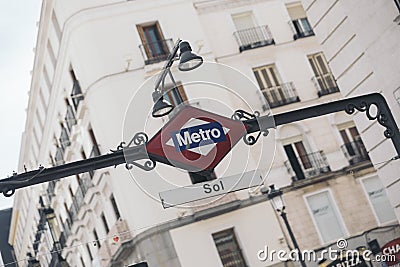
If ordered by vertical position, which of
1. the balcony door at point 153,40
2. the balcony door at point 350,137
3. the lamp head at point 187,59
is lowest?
the lamp head at point 187,59

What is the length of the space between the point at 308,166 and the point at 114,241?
6.15 metres

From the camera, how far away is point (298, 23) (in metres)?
22.9

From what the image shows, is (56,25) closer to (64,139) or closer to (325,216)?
(64,139)

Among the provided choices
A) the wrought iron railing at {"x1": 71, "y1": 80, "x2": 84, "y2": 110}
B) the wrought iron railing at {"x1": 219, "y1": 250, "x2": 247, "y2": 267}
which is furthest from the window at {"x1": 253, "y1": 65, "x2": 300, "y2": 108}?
the wrought iron railing at {"x1": 71, "y1": 80, "x2": 84, "y2": 110}

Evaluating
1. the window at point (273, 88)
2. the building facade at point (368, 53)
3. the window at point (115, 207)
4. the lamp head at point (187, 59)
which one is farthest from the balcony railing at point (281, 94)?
the lamp head at point (187, 59)

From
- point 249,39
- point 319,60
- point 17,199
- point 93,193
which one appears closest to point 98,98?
point 93,193

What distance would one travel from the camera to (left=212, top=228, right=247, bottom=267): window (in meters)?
19.2

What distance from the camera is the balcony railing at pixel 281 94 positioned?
829 inches

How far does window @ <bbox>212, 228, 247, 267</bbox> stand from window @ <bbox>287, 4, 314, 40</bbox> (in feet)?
23.0

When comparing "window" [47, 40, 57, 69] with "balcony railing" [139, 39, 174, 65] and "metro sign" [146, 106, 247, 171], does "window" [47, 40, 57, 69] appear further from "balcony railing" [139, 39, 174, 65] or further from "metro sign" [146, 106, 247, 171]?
"metro sign" [146, 106, 247, 171]

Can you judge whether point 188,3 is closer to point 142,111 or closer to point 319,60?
point 319,60

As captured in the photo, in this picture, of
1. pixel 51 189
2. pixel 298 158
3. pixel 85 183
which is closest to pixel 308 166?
pixel 298 158

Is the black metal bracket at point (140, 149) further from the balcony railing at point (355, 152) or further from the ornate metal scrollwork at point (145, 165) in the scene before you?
the balcony railing at point (355, 152)

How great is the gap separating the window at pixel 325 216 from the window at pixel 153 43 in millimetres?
6115
